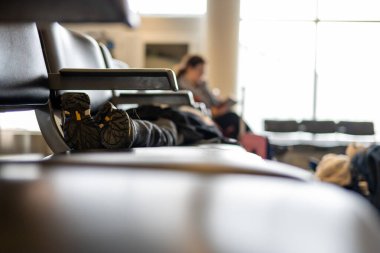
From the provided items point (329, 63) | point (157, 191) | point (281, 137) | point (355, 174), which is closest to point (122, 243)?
point (157, 191)

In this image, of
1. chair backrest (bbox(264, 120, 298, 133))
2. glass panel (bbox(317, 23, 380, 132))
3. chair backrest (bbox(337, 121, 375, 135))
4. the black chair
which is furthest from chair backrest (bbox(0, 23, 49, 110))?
glass panel (bbox(317, 23, 380, 132))

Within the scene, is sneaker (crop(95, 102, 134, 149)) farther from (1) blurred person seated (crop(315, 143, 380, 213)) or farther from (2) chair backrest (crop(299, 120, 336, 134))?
(2) chair backrest (crop(299, 120, 336, 134))

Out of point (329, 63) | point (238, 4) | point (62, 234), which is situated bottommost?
point (62, 234)

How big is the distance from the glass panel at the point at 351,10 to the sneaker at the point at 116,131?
736 centimetres

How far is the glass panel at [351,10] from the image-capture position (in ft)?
25.7

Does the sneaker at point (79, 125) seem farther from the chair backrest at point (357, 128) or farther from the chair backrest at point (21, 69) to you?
the chair backrest at point (357, 128)

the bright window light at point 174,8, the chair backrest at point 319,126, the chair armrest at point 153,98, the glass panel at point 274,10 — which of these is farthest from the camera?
the bright window light at point 174,8

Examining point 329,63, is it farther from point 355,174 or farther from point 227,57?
point 355,174

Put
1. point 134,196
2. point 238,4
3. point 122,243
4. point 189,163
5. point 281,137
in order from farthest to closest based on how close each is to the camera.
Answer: point 238,4
point 281,137
point 189,163
point 134,196
point 122,243

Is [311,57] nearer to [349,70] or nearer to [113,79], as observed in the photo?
[349,70]

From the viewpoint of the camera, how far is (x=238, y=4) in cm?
738

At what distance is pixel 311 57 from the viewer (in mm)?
7777

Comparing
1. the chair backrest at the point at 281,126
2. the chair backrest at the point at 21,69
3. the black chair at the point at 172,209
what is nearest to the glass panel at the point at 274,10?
the chair backrest at the point at 281,126

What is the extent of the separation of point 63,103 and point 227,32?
21.0ft
